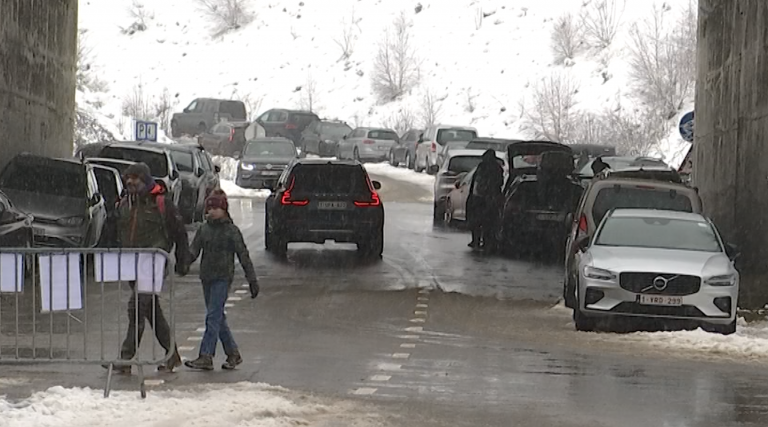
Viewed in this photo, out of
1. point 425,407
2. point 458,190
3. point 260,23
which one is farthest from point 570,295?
point 260,23

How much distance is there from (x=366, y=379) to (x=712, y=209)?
Answer: 14.7 m

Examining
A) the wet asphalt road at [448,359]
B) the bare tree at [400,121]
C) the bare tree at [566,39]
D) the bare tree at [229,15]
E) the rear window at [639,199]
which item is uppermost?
the bare tree at [229,15]

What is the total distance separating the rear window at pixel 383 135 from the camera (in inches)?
2275

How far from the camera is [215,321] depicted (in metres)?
12.3

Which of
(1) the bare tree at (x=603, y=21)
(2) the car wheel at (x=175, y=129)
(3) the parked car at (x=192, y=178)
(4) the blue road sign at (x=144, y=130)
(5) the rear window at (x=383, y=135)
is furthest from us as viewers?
(1) the bare tree at (x=603, y=21)

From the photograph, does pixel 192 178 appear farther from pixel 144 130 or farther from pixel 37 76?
pixel 144 130

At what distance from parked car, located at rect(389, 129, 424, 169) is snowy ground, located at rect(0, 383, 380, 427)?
4325 centimetres

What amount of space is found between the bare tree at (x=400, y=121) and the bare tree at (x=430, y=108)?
0.62m

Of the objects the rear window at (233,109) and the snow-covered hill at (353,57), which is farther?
the snow-covered hill at (353,57)

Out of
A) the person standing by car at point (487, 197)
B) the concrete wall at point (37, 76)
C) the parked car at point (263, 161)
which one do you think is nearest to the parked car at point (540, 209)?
the person standing by car at point (487, 197)

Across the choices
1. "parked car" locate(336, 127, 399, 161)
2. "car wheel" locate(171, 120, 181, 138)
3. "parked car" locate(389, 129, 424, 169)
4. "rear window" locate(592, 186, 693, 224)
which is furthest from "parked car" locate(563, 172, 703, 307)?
"car wheel" locate(171, 120, 181, 138)

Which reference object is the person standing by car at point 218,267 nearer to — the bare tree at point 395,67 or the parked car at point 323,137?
the parked car at point 323,137

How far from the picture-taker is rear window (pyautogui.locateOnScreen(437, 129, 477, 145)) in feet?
164

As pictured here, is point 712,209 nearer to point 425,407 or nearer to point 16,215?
point 16,215
